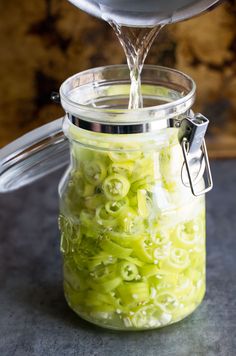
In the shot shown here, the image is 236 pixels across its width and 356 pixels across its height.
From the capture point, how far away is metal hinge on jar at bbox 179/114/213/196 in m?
0.82

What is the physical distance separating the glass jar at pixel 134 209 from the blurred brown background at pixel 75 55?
0.35m

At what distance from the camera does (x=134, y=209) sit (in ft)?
2.77

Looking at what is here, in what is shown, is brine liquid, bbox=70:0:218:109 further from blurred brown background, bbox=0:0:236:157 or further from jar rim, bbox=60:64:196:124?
blurred brown background, bbox=0:0:236:157

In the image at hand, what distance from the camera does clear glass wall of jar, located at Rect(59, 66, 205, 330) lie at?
2.75 feet

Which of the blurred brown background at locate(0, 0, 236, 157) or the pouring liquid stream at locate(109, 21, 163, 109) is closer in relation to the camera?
the pouring liquid stream at locate(109, 21, 163, 109)

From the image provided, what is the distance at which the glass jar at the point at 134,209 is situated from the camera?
2.74 feet

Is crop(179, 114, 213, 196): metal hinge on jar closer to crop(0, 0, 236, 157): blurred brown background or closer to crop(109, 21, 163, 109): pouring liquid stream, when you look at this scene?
crop(109, 21, 163, 109): pouring liquid stream

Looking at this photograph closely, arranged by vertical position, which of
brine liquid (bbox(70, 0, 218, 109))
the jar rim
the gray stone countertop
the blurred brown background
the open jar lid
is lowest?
the gray stone countertop

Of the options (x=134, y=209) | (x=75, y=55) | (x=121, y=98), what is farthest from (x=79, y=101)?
(x=75, y=55)

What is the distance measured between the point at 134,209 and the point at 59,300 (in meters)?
0.20

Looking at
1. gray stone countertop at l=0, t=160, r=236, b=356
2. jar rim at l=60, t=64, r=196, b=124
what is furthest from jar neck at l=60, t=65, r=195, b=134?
gray stone countertop at l=0, t=160, r=236, b=356

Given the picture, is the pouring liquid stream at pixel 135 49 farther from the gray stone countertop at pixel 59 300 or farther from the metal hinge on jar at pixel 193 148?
the gray stone countertop at pixel 59 300

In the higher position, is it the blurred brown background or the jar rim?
the jar rim

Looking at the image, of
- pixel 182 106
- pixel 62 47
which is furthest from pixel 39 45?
pixel 182 106
